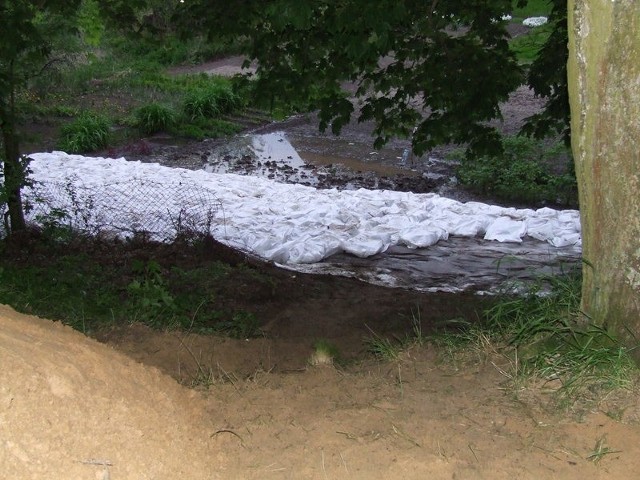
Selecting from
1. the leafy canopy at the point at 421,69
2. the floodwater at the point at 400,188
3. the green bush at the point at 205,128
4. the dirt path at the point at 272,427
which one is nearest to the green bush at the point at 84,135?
the green bush at the point at 205,128

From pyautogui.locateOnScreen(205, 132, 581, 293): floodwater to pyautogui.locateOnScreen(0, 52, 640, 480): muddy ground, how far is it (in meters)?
1.28

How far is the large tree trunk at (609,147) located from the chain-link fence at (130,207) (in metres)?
5.34

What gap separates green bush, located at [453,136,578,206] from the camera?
12277 millimetres

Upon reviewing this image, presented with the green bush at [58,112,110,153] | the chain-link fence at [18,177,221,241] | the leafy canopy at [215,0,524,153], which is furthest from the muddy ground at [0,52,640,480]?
the green bush at [58,112,110,153]

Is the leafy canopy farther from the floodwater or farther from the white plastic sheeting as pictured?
the white plastic sheeting

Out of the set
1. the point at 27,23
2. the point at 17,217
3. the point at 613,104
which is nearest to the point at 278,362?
the point at 613,104

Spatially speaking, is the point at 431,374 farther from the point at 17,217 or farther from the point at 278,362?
the point at 17,217

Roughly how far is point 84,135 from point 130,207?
6307mm

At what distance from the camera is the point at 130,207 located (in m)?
9.34

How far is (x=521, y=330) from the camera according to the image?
3.06 metres

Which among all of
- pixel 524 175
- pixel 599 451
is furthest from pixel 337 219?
pixel 599 451

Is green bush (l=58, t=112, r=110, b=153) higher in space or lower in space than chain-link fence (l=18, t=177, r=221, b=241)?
higher

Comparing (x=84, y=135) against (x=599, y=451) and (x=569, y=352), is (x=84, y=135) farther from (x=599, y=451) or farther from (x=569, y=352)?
(x=599, y=451)

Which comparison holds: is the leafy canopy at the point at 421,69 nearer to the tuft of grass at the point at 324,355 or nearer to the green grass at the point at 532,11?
the tuft of grass at the point at 324,355
